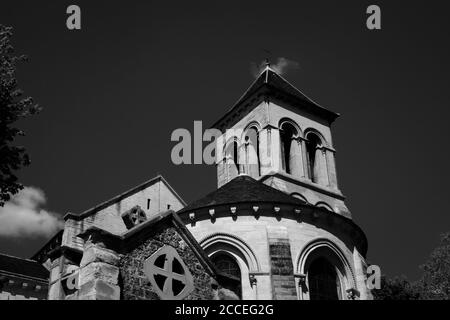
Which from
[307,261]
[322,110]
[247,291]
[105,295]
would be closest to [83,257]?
[105,295]

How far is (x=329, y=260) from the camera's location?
1880cm

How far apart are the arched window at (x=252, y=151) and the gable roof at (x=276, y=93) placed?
2278mm

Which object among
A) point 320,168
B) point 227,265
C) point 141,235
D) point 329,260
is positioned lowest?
point 141,235

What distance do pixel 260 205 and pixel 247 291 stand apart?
9.54ft

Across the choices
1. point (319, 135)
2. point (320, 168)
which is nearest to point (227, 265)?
point (320, 168)

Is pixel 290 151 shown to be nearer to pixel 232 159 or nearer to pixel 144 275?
pixel 232 159

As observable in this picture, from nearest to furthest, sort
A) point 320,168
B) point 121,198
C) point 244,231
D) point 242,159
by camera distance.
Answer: point 244,231, point 121,198, point 242,159, point 320,168

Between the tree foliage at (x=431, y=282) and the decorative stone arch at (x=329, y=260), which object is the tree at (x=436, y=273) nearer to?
the tree foliage at (x=431, y=282)

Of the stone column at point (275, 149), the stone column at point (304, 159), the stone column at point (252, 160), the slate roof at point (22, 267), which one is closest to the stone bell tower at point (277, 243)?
the slate roof at point (22, 267)

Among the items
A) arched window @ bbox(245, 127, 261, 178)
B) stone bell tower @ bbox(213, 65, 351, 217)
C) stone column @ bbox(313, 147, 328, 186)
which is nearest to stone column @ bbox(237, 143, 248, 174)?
stone bell tower @ bbox(213, 65, 351, 217)

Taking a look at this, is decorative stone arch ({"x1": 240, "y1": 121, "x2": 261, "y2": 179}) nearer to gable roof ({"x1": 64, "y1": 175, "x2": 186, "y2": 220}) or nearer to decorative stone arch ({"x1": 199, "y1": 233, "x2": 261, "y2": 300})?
gable roof ({"x1": 64, "y1": 175, "x2": 186, "y2": 220})

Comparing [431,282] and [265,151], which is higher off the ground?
[265,151]

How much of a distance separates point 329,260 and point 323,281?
2.56ft
